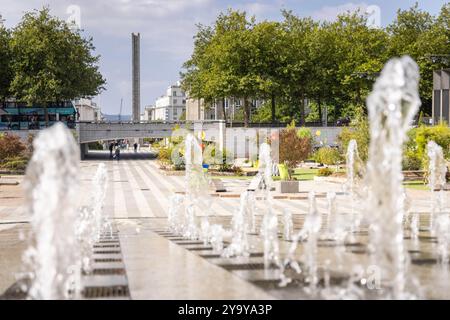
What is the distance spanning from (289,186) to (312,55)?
40.8m

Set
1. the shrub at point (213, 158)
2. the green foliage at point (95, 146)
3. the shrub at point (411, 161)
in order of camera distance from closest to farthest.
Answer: the shrub at point (411, 161) < the shrub at point (213, 158) < the green foliage at point (95, 146)

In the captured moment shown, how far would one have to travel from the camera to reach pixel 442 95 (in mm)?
53375

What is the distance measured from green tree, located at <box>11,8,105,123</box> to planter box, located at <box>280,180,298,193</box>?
39.4m

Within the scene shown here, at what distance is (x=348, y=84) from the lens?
65.8 m

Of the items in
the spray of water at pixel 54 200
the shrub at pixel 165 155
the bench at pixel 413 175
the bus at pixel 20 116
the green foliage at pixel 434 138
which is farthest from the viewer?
the bus at pixel 20 116

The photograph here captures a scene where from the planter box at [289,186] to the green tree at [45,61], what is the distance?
39379 mm

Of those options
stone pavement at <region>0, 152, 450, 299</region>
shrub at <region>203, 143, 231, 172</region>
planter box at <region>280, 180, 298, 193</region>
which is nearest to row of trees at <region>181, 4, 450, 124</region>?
shrub at <region>203, 143, 231, 172</region>

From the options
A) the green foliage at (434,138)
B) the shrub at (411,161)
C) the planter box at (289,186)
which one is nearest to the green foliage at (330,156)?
the shrub at (411,161)

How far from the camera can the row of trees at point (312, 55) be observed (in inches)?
2532

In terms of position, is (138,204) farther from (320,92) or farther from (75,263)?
(320,92)

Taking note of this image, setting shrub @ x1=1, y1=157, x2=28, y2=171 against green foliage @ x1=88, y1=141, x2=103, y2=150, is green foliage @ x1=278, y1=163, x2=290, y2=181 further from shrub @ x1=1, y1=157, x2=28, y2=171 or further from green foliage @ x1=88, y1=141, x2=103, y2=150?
green foliage @ x1=88, y1=141, x2=103, y2=150

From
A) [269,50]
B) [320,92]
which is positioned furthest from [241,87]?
[320,92]

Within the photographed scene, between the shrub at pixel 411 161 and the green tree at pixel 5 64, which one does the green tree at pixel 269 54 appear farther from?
the shrub at pixel 411 161

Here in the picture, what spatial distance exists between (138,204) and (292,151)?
9.37 metres
